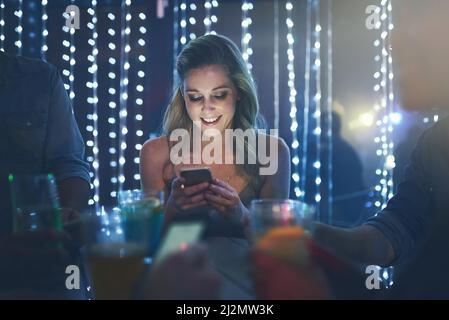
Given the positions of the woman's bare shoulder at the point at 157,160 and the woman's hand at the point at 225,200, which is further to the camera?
the woman's bare shoulder at the point at 157,160

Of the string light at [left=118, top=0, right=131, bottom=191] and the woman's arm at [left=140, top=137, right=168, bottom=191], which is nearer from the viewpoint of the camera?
the woman's arm at [left=140, top=137, right=168, bottom=191]

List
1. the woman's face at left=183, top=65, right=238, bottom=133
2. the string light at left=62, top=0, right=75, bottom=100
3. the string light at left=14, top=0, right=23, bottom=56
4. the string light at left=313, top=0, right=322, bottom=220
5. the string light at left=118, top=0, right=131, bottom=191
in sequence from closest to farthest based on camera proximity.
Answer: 1. the woman's face at left=183, top=65, right=238, bottom=133
2. the string light at left=14, top=0, right=23, bottom=56
3. the string light at left=62, top=0, right=75, bottom=100
4. the string light at left=118, top=0, right=131, bottom=191
5. the string light at left=313, top=0, right=322, bottom=220

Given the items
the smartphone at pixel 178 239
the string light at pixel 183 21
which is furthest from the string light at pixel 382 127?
the smartphone at pixel 178 239

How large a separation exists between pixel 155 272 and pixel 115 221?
0.60ft

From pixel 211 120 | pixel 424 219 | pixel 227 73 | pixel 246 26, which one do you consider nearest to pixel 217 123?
pixel 211 120

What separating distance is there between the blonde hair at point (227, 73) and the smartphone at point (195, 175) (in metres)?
0.70

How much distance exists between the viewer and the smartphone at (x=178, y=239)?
68 centimetres

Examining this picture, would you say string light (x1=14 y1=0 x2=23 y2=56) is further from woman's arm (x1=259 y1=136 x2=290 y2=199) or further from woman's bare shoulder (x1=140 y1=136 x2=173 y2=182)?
woman's arm (x1=259 y1=136 x2=290 y2=199)

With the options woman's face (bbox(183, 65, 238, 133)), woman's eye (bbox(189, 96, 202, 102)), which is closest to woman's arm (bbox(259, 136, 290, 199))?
woman's face (bbox(183, 65, 238, 133))

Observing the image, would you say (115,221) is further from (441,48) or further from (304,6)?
(304,6)

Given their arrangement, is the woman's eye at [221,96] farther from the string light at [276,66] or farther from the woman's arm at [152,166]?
the string light at [276,66]

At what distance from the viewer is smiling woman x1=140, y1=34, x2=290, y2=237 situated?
176 centimetres

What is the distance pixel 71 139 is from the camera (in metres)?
1.54
